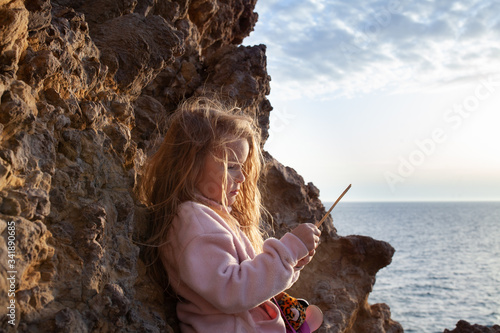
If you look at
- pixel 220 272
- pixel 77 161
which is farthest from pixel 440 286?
pixel 77 161

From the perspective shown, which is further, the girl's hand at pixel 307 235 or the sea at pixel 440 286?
the sea at pixel 440 286

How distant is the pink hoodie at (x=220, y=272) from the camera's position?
2.16 m

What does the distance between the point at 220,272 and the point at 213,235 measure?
0.19 metres

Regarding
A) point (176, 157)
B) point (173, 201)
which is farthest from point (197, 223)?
point (176, 157)

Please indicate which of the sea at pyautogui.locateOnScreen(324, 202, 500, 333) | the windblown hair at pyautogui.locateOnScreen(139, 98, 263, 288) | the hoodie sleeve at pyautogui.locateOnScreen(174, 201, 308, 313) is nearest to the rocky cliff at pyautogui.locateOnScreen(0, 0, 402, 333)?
the windblown hair at pyautogui.locateOnScreen(139, 98, 263, 288)

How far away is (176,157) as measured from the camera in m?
2.70

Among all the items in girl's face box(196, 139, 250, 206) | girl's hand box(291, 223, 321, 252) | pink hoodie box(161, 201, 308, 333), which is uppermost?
girl's face box(196, 139, 250, 206)

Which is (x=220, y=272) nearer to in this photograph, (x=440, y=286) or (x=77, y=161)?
(x=77, y=161)

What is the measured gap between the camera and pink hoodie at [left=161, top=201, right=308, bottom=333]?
2160 millimetres

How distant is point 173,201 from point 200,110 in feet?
2.02

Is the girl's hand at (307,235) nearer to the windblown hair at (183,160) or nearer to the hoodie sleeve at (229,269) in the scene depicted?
the hoodie sleeve at (229,269)

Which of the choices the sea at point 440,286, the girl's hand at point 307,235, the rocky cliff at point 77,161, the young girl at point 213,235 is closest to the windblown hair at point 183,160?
the young girl at point 213,235

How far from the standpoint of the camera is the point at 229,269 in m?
2.17

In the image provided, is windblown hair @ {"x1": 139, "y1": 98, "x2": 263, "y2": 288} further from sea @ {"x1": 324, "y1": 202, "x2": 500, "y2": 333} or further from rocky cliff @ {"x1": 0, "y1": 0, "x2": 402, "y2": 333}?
sea @ {"x1": 324, "y1": 202, "x2": 500, "y2": 333}
